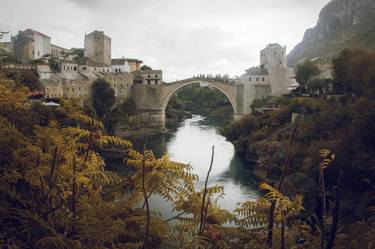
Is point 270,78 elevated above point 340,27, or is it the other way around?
point 340,27

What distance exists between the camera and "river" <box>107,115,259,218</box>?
48.3ft

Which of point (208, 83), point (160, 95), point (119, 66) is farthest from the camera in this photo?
point (119, 66)

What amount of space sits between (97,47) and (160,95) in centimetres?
765

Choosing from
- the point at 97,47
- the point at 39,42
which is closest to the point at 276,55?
the point at 97,47

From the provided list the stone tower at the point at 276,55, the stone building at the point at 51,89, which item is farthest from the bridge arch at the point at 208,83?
the stone building at the point at 51,89

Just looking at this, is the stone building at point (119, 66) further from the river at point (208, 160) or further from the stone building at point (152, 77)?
the river at point (208, 160)

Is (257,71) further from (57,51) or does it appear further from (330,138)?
(57,51)

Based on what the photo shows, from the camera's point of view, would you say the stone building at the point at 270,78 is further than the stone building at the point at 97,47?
No

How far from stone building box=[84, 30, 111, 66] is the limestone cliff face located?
101 feet

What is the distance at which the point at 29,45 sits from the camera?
3450 cm

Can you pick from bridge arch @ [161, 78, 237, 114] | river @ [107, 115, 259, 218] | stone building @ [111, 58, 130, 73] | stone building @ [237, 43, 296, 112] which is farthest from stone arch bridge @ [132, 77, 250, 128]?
stone building @ [111, 58, 130, 73]

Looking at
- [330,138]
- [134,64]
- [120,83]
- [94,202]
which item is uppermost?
[134,64]

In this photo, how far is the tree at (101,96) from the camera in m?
30.1

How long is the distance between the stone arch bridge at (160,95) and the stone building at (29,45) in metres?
8.69
